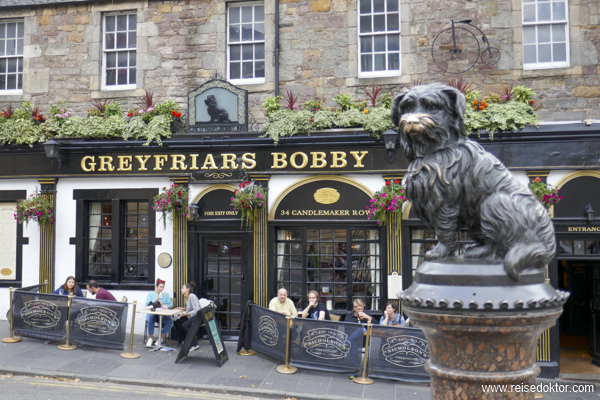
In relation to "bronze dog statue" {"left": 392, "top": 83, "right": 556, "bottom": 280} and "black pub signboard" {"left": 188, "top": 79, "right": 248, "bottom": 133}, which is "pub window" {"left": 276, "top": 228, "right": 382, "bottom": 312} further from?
"bronze dog statue" {"left": 392, "top": 83, "right": 556, "bottom": 280}

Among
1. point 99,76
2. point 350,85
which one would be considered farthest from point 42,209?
point 350,85

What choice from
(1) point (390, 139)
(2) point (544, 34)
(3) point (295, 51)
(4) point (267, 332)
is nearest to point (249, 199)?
(4) point (267, 332)

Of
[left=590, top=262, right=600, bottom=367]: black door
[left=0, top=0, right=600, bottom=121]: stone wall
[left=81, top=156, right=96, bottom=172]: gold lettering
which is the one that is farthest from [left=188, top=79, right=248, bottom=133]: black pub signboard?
[left=590, top=262, right=600, bottom=367]: black door

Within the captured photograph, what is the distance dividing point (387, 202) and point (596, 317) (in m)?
4.81

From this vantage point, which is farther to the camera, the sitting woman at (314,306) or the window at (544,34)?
the window at (544,34)

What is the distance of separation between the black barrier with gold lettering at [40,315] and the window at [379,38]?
791cm

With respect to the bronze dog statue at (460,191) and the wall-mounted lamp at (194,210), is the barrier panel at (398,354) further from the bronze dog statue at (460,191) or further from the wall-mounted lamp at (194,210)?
the bronze dog statue at (460,191)

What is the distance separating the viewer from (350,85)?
11.5 metres

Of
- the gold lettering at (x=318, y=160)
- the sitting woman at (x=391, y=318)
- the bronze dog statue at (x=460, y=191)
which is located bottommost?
the sitting woman at (x=391, y=318)

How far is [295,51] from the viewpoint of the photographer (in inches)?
461

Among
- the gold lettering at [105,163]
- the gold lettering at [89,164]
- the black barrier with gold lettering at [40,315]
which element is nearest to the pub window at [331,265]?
the gold lettering at [105,163]

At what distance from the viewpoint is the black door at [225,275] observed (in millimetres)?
11789

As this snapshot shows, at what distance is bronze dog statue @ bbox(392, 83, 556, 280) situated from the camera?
287 centimetres

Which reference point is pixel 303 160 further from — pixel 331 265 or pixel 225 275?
pixel 225 275
